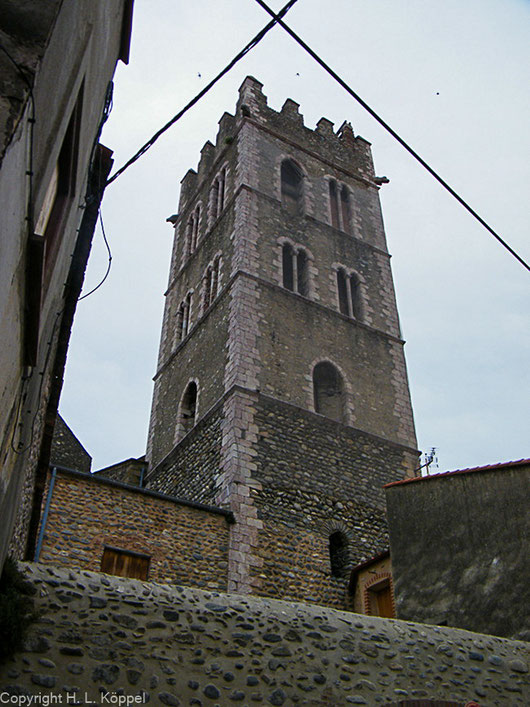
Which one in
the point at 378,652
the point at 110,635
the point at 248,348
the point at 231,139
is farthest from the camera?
the point at 231,139

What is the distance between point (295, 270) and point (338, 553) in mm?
8261

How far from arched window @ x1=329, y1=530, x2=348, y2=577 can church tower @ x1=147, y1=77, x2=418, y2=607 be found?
33 mm

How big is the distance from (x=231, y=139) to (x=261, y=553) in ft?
48.6

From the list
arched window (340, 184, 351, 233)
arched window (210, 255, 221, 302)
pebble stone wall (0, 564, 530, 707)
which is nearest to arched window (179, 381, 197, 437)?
arched window (210, 255, 221, 302)

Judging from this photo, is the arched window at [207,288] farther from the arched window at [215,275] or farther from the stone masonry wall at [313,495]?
the stone masonry wall at [313,495]

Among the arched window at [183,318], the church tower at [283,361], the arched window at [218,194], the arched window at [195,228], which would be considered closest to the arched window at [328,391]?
the church tower at [283,361]

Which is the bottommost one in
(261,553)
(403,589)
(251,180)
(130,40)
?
(403,589)

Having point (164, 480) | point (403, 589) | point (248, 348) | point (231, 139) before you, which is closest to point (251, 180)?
point (231, 139)

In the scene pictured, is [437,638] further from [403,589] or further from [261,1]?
[261,1]

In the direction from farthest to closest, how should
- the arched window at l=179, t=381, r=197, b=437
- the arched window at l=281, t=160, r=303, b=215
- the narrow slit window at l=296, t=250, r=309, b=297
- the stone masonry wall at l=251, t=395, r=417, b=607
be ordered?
the arched window at l=281, t=160, r=303, b=215 < the narrow slit window at l=296, t=250, r=309, b=297 < the arched window at l=179, t=381, r=197, b=437 < the stone masonry wall at l=251, t=395, r=417, b=607

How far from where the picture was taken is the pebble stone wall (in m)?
4.54

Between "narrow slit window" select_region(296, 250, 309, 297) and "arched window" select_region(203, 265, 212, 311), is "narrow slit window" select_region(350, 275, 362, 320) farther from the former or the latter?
"arched window" select_region(203, 265, 212, 311)

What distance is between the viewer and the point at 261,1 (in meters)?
5.10

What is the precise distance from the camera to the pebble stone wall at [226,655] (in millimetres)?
4535
